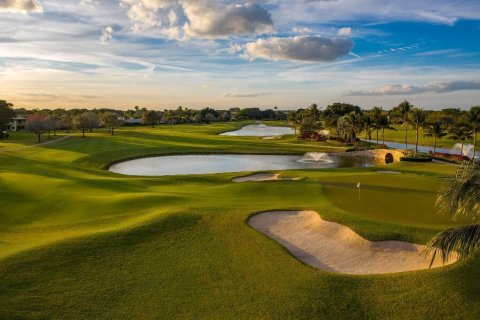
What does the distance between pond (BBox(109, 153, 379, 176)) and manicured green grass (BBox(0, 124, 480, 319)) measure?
962 inches

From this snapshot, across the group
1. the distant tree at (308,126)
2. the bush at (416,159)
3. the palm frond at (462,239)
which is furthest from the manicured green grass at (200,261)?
the distant tree at (308,126)

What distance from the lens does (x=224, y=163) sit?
6556cm

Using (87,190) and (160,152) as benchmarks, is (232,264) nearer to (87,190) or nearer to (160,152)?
(87,190)

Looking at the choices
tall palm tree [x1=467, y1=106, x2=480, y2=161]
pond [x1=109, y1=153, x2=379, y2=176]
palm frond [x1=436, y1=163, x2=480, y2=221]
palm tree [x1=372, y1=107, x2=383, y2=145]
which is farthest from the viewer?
palm tree [x1=372, y1=107, x2=383, y2=145]

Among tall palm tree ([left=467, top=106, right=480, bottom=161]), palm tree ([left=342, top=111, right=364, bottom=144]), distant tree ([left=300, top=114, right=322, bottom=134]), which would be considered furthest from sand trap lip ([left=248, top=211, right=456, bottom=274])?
distant tree ([left=300, top=114, right=322, bottom=134])

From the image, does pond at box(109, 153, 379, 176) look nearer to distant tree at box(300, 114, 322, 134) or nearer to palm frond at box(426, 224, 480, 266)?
palm frond at box(426, 224, 480, 266)

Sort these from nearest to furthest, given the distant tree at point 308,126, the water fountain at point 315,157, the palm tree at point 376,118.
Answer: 1. the water fountain at point 315,157
2. the palm tree at point 376,118
3. the distant tree at point 308,126

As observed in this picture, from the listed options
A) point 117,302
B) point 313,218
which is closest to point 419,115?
point 313,218

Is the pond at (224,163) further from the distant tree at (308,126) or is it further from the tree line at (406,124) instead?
the distant tree at (308,126)

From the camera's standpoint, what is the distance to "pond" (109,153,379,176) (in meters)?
58.5

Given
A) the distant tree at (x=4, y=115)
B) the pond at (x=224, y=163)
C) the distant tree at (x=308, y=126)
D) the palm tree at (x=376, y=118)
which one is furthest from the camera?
the distant tree at (x=308, y=126)

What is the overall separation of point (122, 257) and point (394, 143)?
109867mm

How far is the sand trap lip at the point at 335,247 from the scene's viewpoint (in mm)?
18547

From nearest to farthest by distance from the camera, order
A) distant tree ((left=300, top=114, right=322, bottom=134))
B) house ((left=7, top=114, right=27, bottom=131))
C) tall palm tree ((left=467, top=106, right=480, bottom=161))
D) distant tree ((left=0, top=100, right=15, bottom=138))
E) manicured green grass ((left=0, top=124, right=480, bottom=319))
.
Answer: manicured green grass ((left=0, top=124, right=480, bottom=319)) → tall palm tree ((left=467, top=106, right=480, bottom=161)) → distant tree ((left=0, top=100, right=15, bottom=138)) → distant tree ((left=300, top=114, right=322, bottom=134)) → house ((left=7, top=114, right=27, bottom=131))
